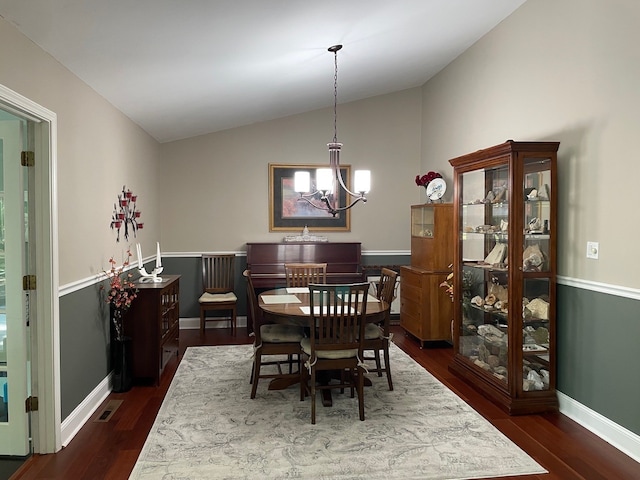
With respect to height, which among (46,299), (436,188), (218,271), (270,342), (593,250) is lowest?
(270,342)

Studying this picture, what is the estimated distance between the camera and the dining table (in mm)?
3623

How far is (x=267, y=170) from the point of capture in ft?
21.6

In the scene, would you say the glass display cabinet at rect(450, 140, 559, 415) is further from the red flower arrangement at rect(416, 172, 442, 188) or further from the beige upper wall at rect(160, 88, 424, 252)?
the beige upper wall at rect(160, 88, 424, 252)

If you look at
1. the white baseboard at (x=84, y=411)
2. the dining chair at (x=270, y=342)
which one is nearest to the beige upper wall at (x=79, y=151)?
the white baseboard at (x=84, y=411)

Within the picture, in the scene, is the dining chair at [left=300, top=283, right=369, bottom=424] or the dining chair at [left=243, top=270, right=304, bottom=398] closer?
the dining chair at [left=300, top=283, right=369, bottom=424]

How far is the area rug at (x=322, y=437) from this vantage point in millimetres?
2764

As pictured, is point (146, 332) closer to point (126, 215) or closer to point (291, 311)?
point (126, 215)

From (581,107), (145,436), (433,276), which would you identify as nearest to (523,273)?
(581,107)

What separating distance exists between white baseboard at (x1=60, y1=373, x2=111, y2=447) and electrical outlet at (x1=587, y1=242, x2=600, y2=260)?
3.58 metres

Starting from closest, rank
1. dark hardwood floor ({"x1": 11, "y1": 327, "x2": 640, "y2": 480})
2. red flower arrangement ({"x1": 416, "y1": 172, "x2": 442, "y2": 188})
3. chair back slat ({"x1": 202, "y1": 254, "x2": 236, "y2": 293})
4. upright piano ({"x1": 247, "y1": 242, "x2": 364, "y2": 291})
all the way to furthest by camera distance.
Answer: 1. dark hardwood floor ({"x1": 11, "y1": 327, "x2": 640, "y2": 480})
2. red flower arrangement ({"x1": 416, "y1": 172, "x2": 442, "y2": 188})
3. upright piano ({"x1": 247, "y1": 242, "x2": 364, "y2": 291})
4. chair back slat ({"x1": 202, "y1": 254, "x2": 236, "y2": 293})

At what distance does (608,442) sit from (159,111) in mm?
4475

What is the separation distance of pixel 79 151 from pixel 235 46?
129cm

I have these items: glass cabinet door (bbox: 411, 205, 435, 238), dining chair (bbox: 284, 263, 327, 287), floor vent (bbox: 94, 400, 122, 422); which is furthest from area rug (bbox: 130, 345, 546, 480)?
glass cabinet door (bbox: 411, 205, 435, 238)

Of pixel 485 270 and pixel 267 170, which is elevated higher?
pixel 267 170
